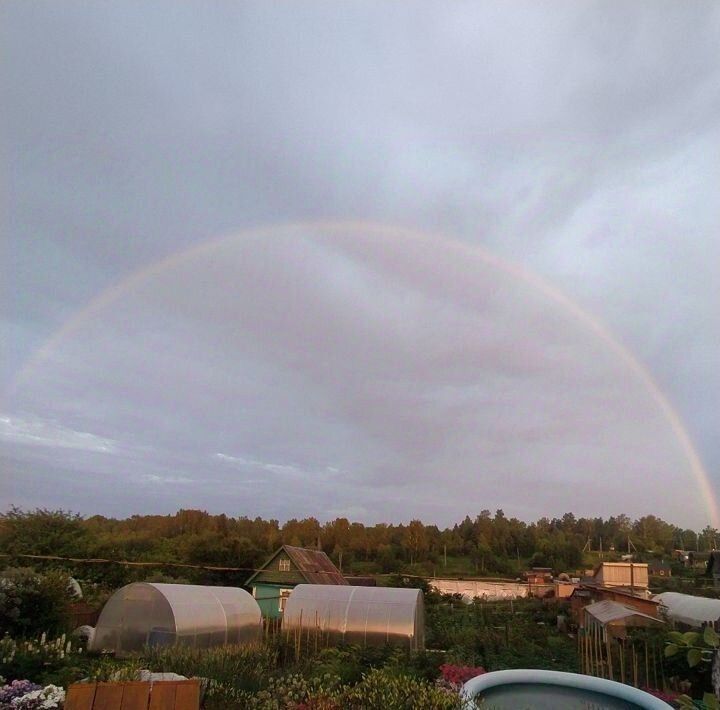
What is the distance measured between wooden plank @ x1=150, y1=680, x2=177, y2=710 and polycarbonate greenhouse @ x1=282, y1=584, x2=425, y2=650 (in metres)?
11.2

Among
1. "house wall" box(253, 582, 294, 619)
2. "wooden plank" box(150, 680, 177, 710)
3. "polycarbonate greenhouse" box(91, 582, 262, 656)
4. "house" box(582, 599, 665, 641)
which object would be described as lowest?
"house wall" box(253, 582, 294, 619)

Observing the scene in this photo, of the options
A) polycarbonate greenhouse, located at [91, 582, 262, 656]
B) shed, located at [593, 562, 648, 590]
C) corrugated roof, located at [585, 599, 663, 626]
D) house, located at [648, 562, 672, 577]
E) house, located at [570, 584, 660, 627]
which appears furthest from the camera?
house, located at [648, 562, 672, 577]

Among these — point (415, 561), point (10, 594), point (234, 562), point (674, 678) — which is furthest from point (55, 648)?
point (415, 561)

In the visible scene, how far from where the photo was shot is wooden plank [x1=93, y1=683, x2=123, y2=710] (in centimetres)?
348

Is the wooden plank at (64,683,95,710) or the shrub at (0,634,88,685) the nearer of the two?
the wooden plank at (64,683,95,710)

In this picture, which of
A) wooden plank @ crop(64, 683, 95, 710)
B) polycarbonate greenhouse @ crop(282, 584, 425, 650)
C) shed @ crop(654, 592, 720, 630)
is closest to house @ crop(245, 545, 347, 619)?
polycarbonate greenhouse @ crop(282, 584, 425, 650)

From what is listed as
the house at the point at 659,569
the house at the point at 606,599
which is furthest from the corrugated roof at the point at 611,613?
the house at the point at 659,569

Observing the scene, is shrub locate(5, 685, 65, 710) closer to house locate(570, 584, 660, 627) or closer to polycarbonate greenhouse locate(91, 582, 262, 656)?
polycarbonate greenhouse locate(91, 582, 262, 656)

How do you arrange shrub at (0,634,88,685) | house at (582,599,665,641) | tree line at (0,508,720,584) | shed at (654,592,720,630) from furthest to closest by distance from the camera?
tree line at (0,508,720,584) → shed at (654,592,720,630) → house at (582,599,665,641) → shrub at (0,634,88,685)

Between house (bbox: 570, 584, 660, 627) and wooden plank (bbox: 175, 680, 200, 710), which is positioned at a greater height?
wooden plank (bbox: 175, 680, 200, 710)

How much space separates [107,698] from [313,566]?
2429 centimetres

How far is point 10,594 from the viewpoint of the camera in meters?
11.7

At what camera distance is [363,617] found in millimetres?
15078

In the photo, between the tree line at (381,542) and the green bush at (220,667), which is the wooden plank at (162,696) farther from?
the tree line at (381,542)
